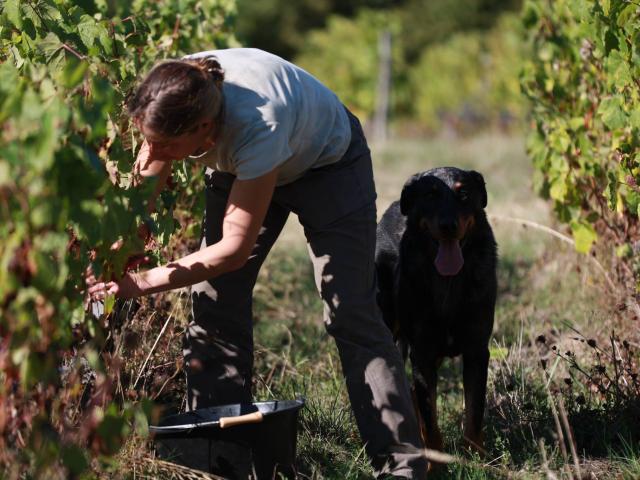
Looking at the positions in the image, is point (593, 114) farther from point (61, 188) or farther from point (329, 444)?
point (61, 188)

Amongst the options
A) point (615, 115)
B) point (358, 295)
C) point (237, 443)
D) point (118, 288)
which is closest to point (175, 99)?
point (118, 288)

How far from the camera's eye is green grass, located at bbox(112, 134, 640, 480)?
3975mm

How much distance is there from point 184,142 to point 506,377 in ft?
8.01

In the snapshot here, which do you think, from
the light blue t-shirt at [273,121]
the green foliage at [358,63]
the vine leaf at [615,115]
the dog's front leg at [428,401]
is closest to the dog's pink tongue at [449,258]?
the dog's front leg at [428,401]

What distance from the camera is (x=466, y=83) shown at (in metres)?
26.1

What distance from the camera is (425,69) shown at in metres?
27.5

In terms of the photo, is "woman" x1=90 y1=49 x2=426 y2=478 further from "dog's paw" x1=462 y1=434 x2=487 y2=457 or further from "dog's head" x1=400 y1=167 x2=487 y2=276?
"dog's head" x1=400 y1=167 x2=487 y2=276

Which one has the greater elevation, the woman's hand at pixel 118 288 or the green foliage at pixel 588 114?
the green foliage at pixel 588 114

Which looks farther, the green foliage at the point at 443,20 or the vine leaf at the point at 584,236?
the green foliage at the point at 443,20

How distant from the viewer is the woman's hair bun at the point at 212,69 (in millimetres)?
3172

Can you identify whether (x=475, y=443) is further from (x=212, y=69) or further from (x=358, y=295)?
(x=212, y=69)

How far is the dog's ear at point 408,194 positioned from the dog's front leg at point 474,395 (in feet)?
2.67

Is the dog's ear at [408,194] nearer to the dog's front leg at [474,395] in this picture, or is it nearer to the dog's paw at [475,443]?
the dog's front leg at [474,395]

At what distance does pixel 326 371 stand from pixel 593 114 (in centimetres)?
226
